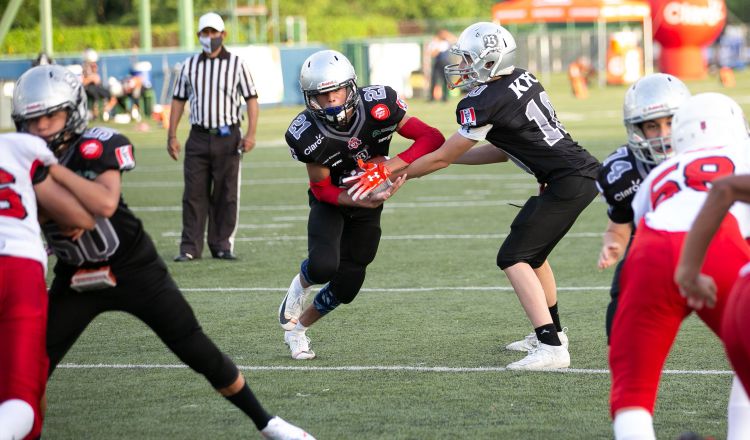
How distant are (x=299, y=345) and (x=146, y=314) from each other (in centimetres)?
187

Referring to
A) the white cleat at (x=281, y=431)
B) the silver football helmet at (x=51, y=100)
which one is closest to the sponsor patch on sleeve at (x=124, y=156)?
the silver football helmet at (x=51, y=100)

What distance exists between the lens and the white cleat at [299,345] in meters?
5.99

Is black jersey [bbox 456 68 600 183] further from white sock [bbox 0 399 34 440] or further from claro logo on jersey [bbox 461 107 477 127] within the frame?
white sock [bbox 0 399 34 440]

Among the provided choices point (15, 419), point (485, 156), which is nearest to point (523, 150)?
point (485, 156)

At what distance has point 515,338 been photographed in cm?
640

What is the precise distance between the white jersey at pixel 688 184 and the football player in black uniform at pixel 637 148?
437 mm

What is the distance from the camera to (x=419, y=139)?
5941 mm

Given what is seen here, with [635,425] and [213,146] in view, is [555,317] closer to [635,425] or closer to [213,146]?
[635,425]

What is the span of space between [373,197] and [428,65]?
2664cm

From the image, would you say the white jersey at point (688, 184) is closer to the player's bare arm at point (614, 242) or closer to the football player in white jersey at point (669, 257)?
the football player in white jersey at point (669, 257)

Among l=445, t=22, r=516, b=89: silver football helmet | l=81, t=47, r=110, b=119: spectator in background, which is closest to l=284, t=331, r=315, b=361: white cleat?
l=445, t=22, r=516, b=89: silver football helmet

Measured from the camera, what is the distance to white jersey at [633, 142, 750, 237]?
3.55 metres

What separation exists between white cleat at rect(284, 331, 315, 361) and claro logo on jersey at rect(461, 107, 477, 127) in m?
1.38

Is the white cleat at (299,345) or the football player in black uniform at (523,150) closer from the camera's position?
the football player in black uniform at (523,150)
